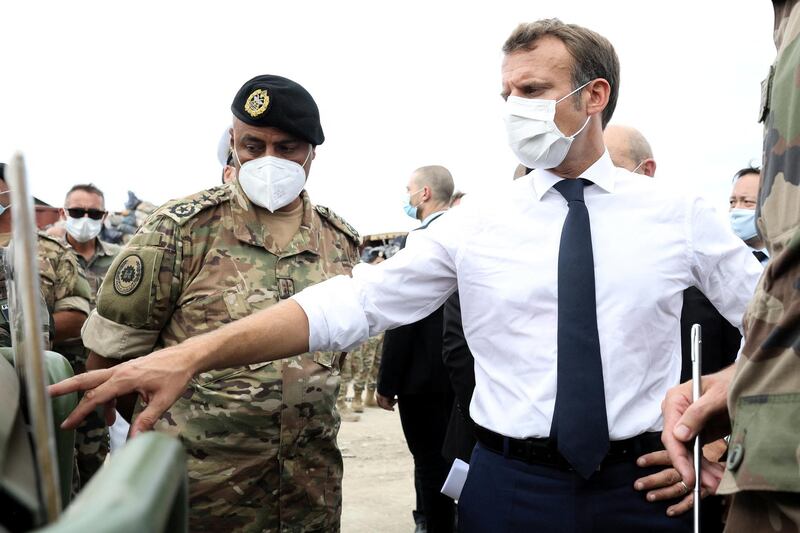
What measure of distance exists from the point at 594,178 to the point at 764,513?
1125mm

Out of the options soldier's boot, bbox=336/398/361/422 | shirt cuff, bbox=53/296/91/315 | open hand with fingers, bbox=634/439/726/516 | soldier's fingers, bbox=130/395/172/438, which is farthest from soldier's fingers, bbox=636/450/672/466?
soldier's boot, bbox=336/398/361/422

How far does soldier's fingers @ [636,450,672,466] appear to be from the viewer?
2.02 m

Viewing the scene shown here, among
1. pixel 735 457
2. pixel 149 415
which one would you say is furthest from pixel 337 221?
pixel 735 457

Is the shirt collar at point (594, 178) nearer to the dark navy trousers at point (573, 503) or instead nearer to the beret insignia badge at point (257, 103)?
the dark navy trousers at point (573, 503)

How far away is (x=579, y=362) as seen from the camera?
82.3 inches

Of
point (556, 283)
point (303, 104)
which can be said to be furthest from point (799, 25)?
point (303, 104)

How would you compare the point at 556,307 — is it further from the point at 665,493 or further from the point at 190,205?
the point at 190,205

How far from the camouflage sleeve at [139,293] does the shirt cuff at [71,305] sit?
2.41 metres

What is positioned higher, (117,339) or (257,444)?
(117,339)

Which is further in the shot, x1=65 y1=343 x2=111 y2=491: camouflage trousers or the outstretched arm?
x1=65 y1=343 x2=111 y2=491: camouflage trousers

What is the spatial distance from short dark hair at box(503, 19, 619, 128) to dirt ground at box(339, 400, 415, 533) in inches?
150

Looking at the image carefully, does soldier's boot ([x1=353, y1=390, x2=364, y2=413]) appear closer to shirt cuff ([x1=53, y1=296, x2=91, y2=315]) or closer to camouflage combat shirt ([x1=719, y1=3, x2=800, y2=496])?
shirt cuff ([x1=53, y1=296, x2=91, y2=315])

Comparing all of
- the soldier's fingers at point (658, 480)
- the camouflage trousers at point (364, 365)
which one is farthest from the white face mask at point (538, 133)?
the camouflage trousers at point (364, 365)

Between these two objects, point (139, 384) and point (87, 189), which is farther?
point (87, 189)
